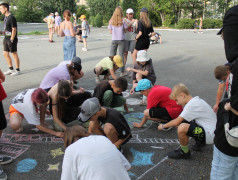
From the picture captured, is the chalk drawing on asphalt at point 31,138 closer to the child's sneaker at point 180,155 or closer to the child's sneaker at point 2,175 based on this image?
the child's sneaker at point 2,175

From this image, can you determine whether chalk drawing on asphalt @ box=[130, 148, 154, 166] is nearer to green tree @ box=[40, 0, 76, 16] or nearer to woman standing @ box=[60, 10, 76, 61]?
woman standing @ box=[60, 10, 76, 61]

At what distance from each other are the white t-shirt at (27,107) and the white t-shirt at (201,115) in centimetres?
195

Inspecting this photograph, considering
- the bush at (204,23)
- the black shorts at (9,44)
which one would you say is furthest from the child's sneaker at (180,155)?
the bush at (204,23)

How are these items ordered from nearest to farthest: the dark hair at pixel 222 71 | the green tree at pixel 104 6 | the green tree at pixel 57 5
Answer: the dark hair at pixel 222 71
the green tree at pixel 104 6
the green tree at pixel 57 5

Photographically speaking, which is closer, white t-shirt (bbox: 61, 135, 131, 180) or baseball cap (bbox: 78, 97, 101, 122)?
white t-shirt (bbox: 61, 135, 131, 180)

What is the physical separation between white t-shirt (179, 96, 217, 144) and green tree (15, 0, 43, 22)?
4282 cm

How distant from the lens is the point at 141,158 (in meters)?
2.89

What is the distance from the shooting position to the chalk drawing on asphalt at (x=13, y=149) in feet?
9.91

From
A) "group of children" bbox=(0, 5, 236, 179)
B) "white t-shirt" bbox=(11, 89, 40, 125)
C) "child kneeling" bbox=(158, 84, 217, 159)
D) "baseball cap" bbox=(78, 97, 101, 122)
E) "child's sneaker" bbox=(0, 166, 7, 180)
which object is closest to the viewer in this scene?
"group of children" bbox=(0, 5, 236, 179)

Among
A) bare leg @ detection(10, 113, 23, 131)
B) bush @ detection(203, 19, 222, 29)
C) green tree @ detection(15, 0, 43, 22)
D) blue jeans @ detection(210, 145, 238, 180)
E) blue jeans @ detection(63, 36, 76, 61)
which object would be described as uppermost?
green tree @ detection(15, 0, 43, 22)

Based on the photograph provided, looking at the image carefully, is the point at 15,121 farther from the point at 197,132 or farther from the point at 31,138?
the point at 197,132

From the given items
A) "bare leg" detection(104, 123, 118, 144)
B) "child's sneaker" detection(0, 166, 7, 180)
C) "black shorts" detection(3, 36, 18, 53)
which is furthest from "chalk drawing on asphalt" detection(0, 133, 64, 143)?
"black shorts" detection(3, 36, 18, 53)

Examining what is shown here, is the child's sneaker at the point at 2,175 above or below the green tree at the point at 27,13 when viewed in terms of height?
below

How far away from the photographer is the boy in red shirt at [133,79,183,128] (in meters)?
3.32
